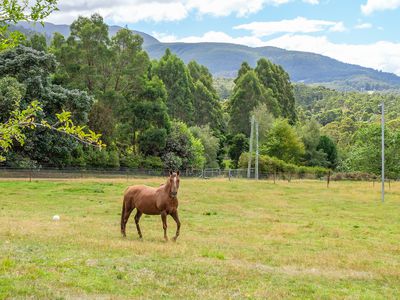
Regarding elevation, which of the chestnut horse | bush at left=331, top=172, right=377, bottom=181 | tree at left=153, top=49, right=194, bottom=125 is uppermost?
tree at left=153, top=49, right=194, bottom=125

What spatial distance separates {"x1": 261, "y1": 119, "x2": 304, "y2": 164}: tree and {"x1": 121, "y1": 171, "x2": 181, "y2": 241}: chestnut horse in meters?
70.8

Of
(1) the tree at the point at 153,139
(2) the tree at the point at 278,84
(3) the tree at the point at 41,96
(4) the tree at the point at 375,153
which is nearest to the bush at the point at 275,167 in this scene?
(4) the tree at the point at 375,153

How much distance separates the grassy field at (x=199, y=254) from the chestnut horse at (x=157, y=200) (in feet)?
3.10

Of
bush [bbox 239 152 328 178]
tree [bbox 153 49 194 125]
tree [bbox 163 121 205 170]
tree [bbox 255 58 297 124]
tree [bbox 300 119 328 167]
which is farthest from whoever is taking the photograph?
tree [bbox 255 58 297 124]

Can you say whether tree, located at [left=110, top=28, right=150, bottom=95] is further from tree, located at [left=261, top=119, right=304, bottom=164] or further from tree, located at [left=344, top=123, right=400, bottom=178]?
tree, located at [left=344, top=123, right=400, bottom=178]

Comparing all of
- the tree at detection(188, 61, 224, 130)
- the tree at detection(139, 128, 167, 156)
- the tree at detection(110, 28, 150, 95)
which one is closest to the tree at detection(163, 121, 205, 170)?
the tree at detection(139, 128, 167, 156)

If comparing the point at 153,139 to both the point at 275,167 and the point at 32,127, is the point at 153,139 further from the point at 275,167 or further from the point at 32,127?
the point at 32,127

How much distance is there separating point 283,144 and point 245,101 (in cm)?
1556

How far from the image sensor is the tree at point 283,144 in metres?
87.6

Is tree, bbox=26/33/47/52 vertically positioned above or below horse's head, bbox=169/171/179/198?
above

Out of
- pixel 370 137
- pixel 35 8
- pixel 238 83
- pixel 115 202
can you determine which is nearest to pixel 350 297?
pixel 35 8

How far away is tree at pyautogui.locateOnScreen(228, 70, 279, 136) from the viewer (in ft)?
325

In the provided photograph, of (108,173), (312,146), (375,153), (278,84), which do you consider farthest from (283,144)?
(108,173)

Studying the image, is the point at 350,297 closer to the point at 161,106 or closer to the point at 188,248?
the point at 188,248
